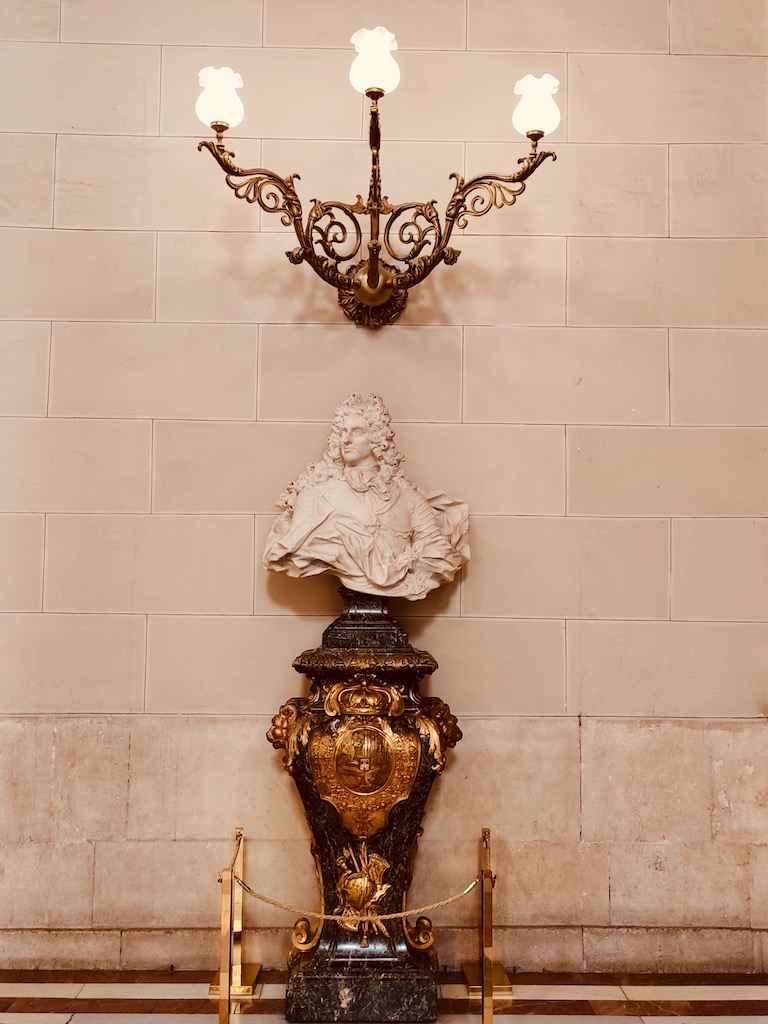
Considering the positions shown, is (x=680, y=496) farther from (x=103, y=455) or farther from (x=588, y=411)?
(x=103, y=455)

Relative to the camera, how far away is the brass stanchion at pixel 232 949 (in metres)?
2.87

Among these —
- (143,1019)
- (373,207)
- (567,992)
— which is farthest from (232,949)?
(373,207)

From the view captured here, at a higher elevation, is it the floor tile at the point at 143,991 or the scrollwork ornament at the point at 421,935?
the scrollwork ornament at the point at 421,935

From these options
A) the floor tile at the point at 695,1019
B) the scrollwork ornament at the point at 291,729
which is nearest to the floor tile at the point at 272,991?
the scrollwork ornament at the point at 291,729

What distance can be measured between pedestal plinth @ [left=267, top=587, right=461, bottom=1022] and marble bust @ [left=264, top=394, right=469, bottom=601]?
0.22 metres

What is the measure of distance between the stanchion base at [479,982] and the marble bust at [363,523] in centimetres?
137

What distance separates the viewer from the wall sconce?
3069 millimetres

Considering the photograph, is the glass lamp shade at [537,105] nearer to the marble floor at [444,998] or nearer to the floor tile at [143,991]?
the marble floor at [444,998]

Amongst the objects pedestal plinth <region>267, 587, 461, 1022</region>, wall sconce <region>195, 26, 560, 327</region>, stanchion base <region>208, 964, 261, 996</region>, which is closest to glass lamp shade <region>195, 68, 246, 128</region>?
wall sconce <region>195, 26, 560, 327</region>

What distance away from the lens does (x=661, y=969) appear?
11.6ft

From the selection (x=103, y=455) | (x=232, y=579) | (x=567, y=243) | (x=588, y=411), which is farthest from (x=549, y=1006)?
(x=567, y=243)

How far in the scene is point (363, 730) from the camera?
3.20 metres

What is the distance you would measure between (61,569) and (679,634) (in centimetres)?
239

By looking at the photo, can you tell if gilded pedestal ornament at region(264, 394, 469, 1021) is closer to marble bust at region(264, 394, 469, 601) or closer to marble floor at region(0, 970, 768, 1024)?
marble bust at region(264, 394, 469, 601)
